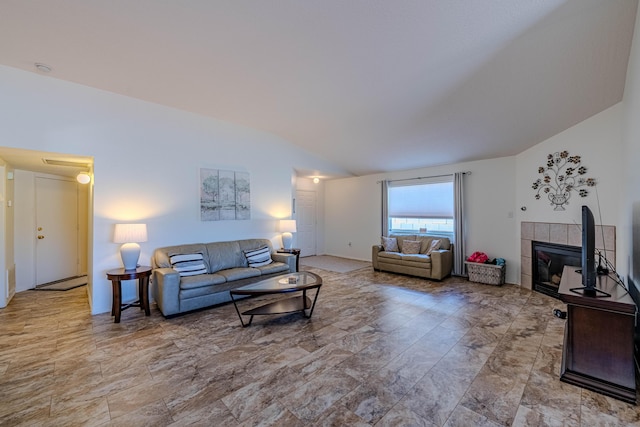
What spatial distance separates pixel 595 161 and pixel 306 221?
602cm

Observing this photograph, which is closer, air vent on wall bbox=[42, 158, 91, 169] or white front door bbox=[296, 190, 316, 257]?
air vent on wall bbox=[42, 158, 91, 169]

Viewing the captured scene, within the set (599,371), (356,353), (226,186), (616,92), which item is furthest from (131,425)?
(616,92)

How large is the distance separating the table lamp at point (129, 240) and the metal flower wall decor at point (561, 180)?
6.13 m

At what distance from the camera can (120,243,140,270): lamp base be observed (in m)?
3.55

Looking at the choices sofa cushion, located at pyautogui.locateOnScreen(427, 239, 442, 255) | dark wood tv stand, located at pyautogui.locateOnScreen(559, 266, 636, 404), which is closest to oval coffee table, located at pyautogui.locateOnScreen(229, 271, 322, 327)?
dark wood tv stand, located at pyautogui.locateOnScreen(559, 266, 636, 404)

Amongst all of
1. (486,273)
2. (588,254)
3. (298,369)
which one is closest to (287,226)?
(298,369)

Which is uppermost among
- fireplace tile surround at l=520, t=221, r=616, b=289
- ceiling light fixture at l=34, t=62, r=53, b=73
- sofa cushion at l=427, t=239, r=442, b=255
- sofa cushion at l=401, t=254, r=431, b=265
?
ceiling light fixture at l=34, t=62, r=53, b=73

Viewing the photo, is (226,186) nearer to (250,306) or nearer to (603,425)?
(250,306)

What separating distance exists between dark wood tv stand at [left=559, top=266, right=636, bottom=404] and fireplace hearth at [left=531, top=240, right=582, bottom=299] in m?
2.27

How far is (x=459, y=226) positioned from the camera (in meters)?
5.63

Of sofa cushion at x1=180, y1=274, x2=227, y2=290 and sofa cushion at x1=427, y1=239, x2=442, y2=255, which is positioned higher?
sofa cushion at x1=427, y1=239, x2=442, y2=255

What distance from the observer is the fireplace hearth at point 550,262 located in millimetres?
4199

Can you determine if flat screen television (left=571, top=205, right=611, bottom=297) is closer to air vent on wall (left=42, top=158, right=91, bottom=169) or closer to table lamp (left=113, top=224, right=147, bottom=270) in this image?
table lamp (left=113, top=224, right=147, bottom=270)

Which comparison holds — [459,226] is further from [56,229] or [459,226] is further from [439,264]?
[56,229]
